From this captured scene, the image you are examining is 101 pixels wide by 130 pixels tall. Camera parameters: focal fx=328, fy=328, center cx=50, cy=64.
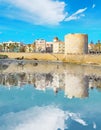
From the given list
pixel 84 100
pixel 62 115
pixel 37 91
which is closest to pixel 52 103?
pixel 84 100

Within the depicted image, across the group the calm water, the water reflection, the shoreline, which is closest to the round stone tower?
the shoreline

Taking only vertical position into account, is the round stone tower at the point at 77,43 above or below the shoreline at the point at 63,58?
above

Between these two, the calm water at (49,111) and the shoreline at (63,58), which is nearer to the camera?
the calm water at (49,111)

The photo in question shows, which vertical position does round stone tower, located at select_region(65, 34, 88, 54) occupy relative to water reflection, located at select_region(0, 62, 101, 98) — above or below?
above

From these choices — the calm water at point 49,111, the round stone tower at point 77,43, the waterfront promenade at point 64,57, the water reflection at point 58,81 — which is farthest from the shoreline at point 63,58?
the calm water at point 49,111

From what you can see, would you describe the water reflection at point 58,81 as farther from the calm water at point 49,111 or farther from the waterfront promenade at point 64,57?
the waterfront promenade at point 64,57

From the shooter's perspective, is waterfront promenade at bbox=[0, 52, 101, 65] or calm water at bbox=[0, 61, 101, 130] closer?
calm water at bbox=[0, 61, 101, 130]

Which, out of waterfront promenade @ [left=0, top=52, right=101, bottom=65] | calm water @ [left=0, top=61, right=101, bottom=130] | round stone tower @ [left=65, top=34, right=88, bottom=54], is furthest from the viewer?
round stone tower @ [left=65, top=34, right=88, bottom=54]

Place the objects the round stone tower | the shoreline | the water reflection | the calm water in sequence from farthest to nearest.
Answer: the round stone tower → the shoreline → the water reflection → the calm water

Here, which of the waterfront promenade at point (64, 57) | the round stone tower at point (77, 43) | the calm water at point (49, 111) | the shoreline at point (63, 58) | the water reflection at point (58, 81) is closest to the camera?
the calm water at point (49, 111)

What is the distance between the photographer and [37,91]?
28344 mm

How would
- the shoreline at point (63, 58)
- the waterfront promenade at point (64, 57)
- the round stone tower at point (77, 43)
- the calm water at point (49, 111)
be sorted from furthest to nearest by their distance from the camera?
1. the round stone tower at point (77, 43)
2. the waterfront promenade at point (64, 57)
3. the shoreline at point (63, 58)
4. the calm water at point (49, 111)

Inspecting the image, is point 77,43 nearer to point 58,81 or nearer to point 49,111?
point 58,81

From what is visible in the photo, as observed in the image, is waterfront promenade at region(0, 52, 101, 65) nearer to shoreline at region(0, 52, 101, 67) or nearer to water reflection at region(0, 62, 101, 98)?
shoreline at region(0, 52, 101, 67)
